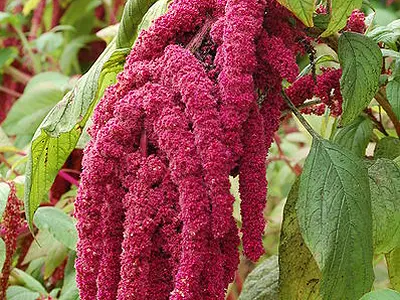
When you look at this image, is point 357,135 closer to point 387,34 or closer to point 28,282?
point 387,34

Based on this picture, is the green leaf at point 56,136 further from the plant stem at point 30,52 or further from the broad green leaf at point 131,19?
the plant stem at point 30,52

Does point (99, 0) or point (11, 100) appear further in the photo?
point (99, 0)

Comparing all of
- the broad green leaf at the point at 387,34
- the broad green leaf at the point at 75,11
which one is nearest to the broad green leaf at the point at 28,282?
the broad green leaf at the point at 387,34

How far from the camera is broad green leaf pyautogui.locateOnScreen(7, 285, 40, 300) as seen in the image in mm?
1195

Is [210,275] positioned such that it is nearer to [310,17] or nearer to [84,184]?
[84,184]

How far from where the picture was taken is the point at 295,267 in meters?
0.95

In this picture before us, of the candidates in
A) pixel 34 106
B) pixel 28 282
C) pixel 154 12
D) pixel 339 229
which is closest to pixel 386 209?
pixel 339 229

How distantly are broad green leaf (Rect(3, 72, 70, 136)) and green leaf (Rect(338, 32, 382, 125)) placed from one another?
111cm

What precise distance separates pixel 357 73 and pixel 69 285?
1.97 feet

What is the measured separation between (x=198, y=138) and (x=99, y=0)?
202 centimetres

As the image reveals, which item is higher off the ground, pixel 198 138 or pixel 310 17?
pixel 310 17

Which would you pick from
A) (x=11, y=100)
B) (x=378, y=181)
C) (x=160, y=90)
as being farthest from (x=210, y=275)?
(x=11, y=100)

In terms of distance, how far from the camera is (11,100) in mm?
2461

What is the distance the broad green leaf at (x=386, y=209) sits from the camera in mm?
902
